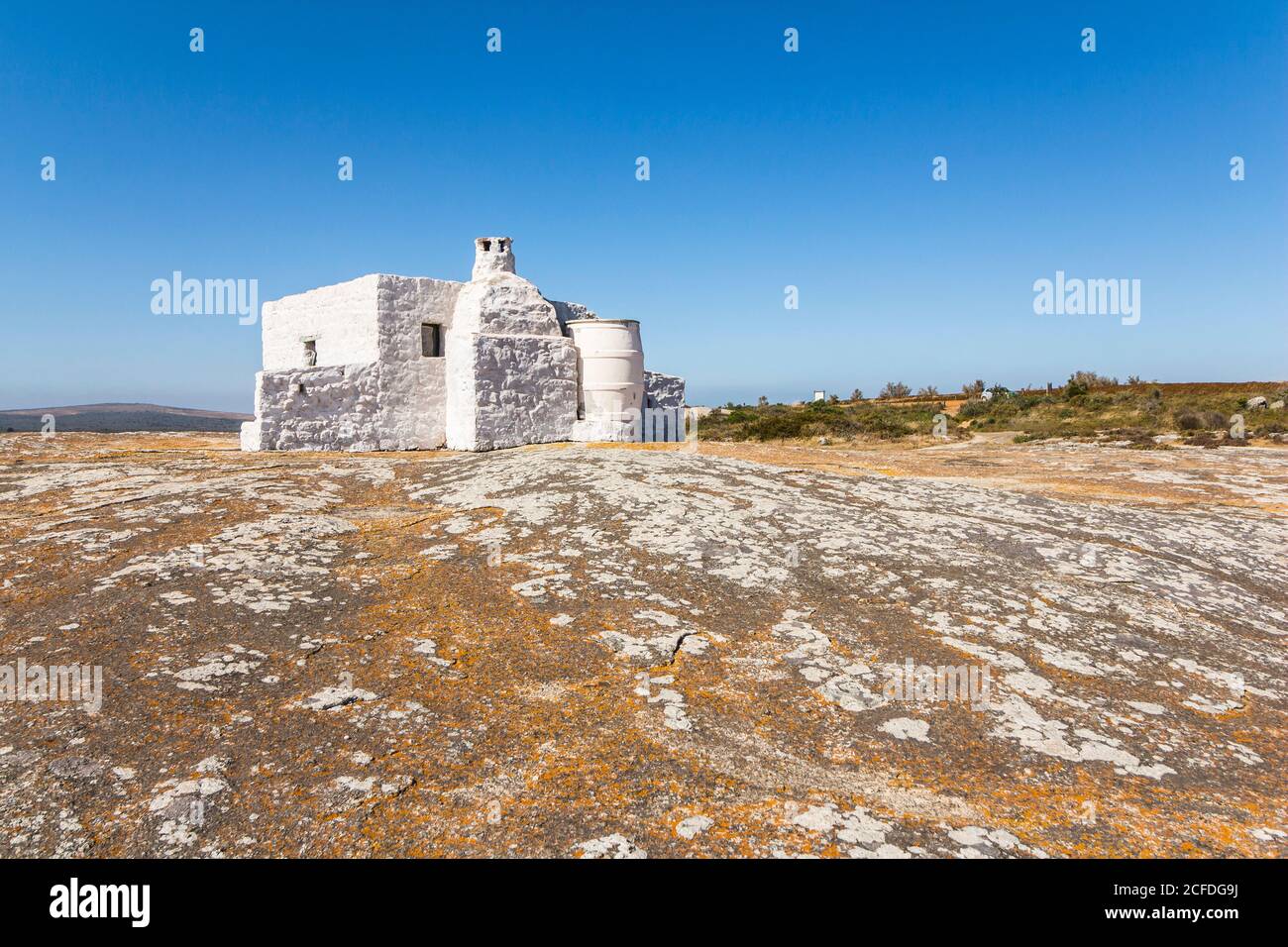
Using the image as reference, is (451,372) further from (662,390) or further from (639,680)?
(639,680)

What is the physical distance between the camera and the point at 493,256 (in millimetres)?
16047

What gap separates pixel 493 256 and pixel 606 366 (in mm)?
3696

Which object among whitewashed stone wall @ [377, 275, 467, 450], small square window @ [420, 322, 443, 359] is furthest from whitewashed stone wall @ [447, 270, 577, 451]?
small square window @ [420, 322, 443, 359]

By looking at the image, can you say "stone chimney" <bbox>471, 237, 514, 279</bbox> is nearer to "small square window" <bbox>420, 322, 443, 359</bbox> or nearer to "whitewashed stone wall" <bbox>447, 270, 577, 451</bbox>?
"whitewashed stone wall" <bbox>447, 270, 577, 451</bbox>

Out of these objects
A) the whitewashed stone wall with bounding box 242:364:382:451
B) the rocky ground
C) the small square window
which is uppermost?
the small square window

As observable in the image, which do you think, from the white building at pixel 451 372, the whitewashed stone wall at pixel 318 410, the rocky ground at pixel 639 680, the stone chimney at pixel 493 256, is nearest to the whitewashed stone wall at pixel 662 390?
the white building at pixel 451 372

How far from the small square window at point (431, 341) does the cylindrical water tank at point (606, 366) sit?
10.5 feet

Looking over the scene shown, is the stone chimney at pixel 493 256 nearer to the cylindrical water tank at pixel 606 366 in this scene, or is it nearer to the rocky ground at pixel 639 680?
the cylindrical water tank at pixel 606 366

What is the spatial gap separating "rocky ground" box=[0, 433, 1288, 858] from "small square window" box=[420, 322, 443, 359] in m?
10.4

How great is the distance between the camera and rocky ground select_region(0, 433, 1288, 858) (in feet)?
6.91

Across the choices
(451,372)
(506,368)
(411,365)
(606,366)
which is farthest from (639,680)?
(411,365)

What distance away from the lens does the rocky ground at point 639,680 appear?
83.0 inches
